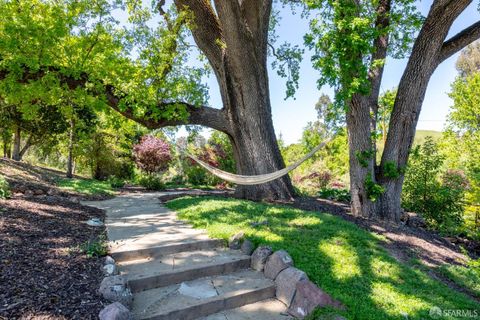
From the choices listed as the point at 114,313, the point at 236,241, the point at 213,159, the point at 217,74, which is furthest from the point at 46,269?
the point at 213,159

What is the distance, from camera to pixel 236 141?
5723 mm

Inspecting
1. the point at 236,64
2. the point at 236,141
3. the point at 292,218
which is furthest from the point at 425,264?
the point at 236,64

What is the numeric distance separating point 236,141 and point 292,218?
2221 mm

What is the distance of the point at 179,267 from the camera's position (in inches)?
106

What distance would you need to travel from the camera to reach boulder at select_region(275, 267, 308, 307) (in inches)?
94.3

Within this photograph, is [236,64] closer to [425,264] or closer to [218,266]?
[218,266]

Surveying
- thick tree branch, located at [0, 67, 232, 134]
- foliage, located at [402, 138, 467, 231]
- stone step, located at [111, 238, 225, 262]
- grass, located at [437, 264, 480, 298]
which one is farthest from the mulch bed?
foliage, located at [402, 138, 467, 231]

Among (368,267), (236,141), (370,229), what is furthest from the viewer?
(236,141)

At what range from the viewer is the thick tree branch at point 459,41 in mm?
4312

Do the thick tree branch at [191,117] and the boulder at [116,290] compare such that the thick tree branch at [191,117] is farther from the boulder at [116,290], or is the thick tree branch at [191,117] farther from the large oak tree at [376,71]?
the boulder at [116,290]

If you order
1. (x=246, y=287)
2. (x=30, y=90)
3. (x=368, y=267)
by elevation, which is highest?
(x=30, y=90)

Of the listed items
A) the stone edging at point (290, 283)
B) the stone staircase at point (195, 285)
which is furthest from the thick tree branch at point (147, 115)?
the stone edging at point (290, 283)

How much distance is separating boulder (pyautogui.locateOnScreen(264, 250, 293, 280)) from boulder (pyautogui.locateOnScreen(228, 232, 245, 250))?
468 millimetres

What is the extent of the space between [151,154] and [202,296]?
9626mm
